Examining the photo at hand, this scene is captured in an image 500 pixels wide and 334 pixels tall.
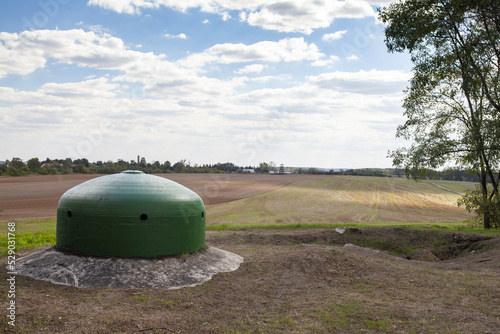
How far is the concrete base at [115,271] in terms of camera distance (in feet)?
32.2

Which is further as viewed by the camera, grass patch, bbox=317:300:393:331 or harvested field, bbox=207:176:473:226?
harvested field, bbox=207:176:473:226

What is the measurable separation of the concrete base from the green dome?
0.86ft

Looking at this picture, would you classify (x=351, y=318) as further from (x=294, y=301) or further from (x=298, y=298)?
(x=298, y=298)

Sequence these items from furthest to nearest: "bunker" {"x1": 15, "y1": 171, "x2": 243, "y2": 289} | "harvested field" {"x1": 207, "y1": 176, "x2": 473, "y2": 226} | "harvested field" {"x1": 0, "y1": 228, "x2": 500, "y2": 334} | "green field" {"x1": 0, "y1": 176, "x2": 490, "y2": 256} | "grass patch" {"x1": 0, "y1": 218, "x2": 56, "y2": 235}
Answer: "harvested field" {"x1": 207, "y1": 176, "x2": 473, "y2": 226} → "green field" {"x1": 0, "y1": 176, "x2": 490, "y2": 256} → "grass patch" {"x1": 0, "y1": 218, "x2": 56, "y2": 235} → "bunker" {"x1": 15, "y1": 171, "x2": 243, "y2": 289} → "harvested field" {"x1": 0, "y1": 228, "x2": 500, "y2": 334}

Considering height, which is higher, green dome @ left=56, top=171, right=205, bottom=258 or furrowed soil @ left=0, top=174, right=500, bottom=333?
green dome @ left=56, top=171, right=205, bottom=258

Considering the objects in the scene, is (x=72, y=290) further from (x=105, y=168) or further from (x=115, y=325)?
(x=105, y=168)

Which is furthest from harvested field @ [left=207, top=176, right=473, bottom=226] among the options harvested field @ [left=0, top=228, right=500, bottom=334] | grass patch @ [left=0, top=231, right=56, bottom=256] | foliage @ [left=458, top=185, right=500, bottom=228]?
harvested field @ [left=0, top=228, right=500, bottom=334]

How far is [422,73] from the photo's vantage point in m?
24.8

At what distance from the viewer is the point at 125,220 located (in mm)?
10477

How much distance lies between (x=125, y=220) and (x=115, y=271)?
4.37 ft

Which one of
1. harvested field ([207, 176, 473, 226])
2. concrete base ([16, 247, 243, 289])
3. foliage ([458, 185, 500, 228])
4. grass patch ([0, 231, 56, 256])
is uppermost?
foliage ([458, 185, 500, 228])

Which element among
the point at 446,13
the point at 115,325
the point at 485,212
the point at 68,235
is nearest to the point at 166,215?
the point at 68,235

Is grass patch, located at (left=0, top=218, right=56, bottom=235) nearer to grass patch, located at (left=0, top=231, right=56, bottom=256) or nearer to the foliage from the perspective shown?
grass patch, located at (left=0, top=231, right=56, bottom=256)

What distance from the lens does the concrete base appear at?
32.2 ft
